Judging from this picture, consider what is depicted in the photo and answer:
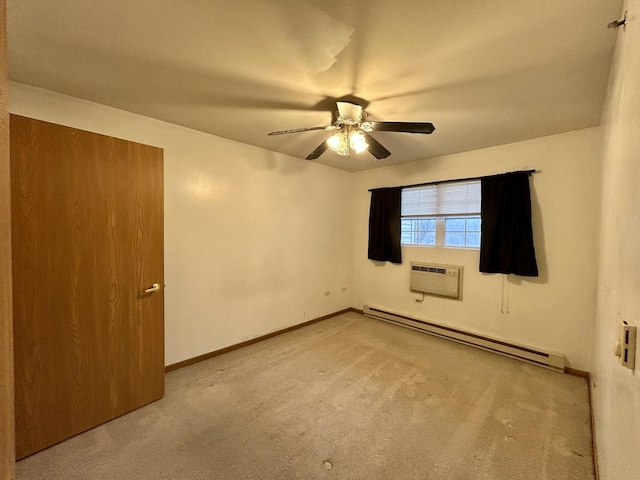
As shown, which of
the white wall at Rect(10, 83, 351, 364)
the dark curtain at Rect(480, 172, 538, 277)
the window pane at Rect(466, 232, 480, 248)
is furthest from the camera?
the window pane at Rect(466, 232, 480, 248)

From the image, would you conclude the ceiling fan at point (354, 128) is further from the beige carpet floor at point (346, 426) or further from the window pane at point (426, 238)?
the beige carpet floor at point (346, 426)

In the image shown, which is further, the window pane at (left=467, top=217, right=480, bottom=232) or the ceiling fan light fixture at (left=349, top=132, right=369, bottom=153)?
the window pane at (left=467, top=217, right=480, bottom=232)

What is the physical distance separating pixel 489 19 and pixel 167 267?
3.01 m

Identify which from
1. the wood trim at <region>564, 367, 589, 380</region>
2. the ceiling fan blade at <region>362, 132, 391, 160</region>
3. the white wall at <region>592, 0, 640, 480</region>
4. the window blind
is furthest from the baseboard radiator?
the ceiling fan blade at <region>362, 132, 391, 160</region>

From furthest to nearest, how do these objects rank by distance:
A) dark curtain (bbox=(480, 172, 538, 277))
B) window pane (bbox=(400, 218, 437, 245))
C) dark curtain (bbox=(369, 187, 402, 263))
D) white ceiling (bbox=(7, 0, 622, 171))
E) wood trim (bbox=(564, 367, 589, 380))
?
dark curtain (bbox=(369, 187, 402, 263)), window pane (bbox=(400, 218, 437, 245)), dark curtain (bbox=(480, 172, 538, 277)), wood trim (bbox=(564, 367, 589, 380)), white ceiling (bbox=(7, 0, 622, 171))

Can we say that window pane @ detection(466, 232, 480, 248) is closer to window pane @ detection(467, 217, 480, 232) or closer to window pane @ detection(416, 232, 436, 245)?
window pane @ detection(467, 217, 480, 232)

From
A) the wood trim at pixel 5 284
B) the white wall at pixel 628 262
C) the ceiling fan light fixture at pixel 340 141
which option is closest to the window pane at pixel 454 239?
the ceiling fan light fixture at pixel 340 141

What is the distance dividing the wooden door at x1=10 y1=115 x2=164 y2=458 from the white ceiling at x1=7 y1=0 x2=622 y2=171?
1.61 feet

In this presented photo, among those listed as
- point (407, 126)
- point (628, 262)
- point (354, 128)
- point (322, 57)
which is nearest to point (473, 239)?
point (407, 126)

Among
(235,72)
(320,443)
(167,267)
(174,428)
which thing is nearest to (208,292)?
(167,267)

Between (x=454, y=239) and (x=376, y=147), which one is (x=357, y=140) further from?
(x=454, y=239)

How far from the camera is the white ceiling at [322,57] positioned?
1250 mm

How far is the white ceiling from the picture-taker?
1.25 m

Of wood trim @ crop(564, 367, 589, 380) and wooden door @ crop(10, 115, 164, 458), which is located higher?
wooden door @ crop(10, 115, 164, 458)
